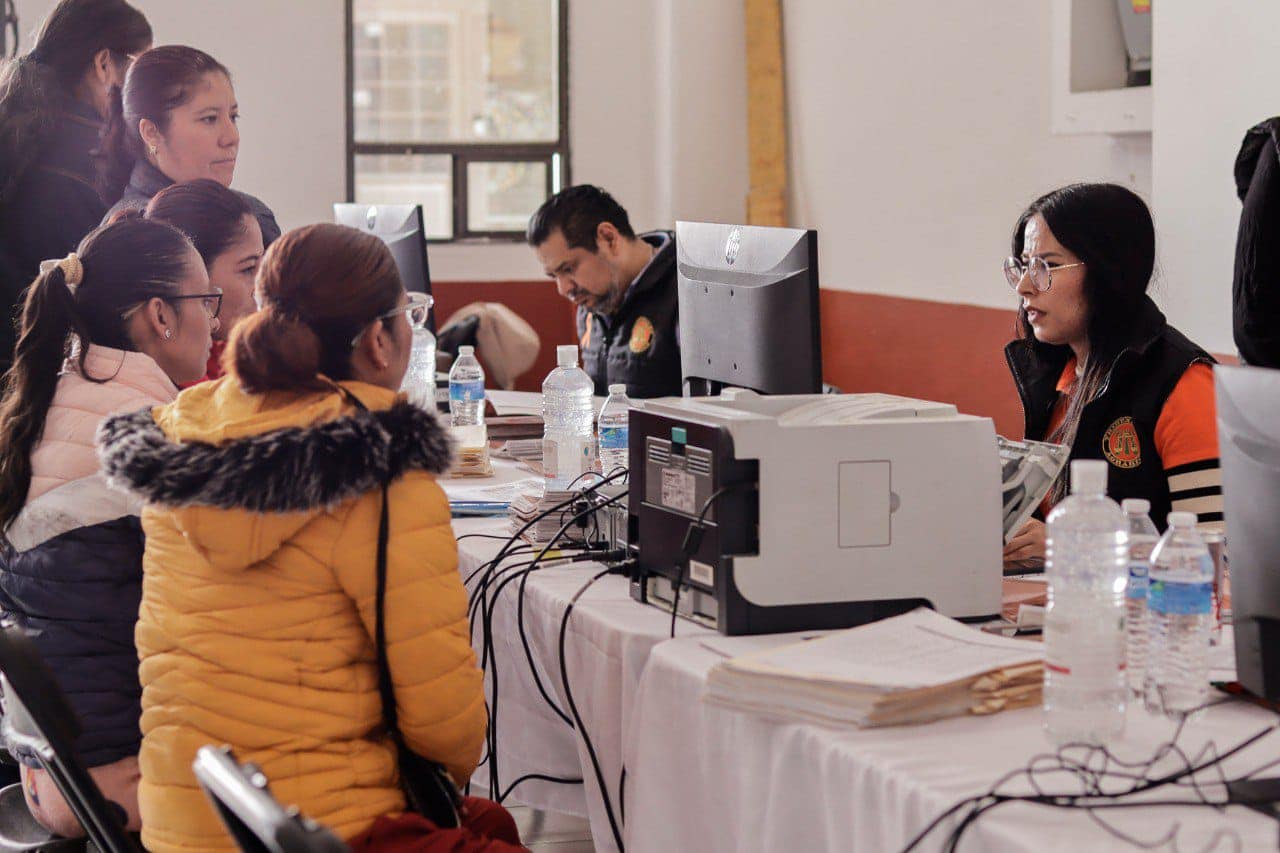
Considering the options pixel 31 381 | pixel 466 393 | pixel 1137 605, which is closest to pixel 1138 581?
pixel 1137 605

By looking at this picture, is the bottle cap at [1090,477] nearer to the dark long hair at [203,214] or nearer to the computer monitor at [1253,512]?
the computer monitor at [1253,512]

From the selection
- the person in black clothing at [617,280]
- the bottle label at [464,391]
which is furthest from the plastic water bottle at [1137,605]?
the person in black clothing at [617,280]

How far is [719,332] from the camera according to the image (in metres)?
2.44

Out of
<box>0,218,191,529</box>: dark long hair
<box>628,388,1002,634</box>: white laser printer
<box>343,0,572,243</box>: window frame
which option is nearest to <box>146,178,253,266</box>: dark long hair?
<box>0,218,191,529</box>: dark long hair

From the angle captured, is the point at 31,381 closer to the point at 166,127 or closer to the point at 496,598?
the point at 496,598

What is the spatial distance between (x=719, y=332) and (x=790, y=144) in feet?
11.7

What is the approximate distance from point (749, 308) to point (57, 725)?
1.19 meters

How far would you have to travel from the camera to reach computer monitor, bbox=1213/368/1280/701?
1.36 meters

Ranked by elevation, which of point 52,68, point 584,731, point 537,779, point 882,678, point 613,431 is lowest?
point 537,779

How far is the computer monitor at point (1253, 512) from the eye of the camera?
1.36 metres

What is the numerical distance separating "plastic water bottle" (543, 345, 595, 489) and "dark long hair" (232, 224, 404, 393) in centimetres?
81

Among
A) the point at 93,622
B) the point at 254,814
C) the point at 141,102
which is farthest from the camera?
the point at 141,102

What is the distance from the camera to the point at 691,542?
1808 millimetres

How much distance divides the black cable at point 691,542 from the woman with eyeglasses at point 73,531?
68cm
